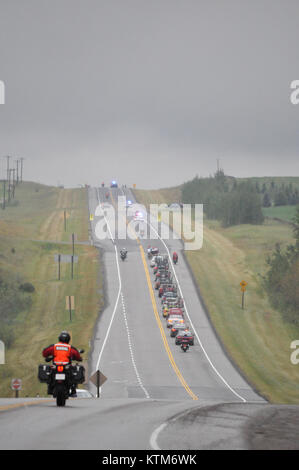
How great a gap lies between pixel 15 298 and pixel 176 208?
99471 millimetres

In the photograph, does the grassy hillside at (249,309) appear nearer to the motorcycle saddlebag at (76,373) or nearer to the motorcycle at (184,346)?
the motorcycle at (184,346)

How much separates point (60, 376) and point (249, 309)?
231ft

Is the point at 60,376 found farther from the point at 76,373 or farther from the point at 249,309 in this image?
the point at 249,309

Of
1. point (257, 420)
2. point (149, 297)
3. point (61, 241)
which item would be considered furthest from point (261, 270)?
point (257, 420)

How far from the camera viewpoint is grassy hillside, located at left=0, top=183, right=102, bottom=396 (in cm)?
6609

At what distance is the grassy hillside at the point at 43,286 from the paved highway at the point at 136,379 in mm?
2297

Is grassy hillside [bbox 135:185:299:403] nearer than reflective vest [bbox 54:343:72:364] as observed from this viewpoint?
No

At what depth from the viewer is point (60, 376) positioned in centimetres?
1992
